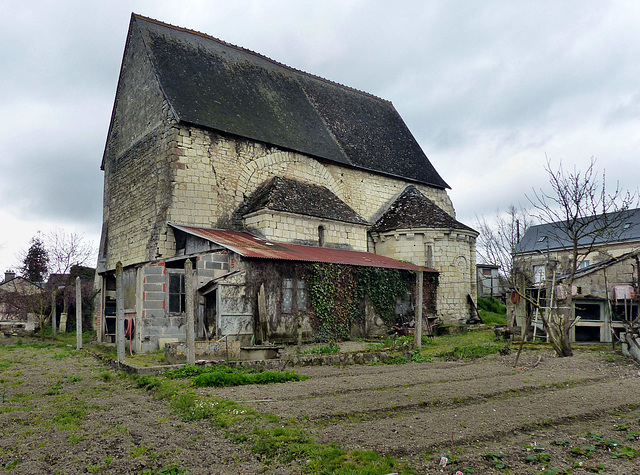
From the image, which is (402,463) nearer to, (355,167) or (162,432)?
(162,432)

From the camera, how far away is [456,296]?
22750mm

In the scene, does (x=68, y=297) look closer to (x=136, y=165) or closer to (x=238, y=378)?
(x=136, y=165)

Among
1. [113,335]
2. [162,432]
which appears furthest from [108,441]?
[113,335]

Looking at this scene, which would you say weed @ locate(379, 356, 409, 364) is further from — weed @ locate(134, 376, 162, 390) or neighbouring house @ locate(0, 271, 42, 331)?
neighbouring house @ locate(0, 271, 42, 331)

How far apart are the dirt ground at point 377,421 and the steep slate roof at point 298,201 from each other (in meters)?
9.83

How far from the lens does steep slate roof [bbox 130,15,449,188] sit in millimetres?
20156

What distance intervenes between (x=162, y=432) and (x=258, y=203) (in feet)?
45.8

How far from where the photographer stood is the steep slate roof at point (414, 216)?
22984 mm

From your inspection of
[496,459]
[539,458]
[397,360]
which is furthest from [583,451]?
[397,360]

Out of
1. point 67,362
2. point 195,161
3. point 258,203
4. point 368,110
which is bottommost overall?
point 67,362

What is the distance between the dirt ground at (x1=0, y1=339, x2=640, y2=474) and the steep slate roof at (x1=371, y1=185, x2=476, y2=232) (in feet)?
42.1

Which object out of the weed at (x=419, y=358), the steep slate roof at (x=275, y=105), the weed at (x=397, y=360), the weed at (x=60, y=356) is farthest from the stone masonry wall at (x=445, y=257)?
the weed at (x=60, y=356)

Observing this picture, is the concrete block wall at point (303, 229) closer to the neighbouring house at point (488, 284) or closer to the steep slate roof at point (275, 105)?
the steep slate roof at point (275, 105)

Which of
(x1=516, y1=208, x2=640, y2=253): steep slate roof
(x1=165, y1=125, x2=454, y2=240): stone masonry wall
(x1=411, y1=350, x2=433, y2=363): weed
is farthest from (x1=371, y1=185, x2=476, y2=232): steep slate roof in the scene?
(x1=411, y1=350, x2=433, y2=363): weed
